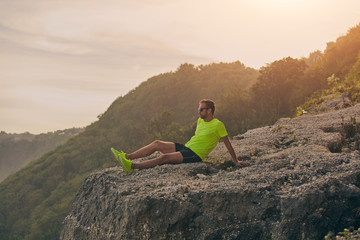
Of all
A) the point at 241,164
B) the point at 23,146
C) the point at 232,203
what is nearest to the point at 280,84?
the point at 241,164

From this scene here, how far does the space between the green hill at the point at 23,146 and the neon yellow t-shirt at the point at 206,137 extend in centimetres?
11929

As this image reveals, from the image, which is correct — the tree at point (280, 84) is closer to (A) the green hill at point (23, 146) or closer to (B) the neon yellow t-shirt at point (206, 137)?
(B) the neon yellow t-shirt at point (206, 137)

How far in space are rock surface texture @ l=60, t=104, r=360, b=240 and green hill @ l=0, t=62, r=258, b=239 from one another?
34.2 metres

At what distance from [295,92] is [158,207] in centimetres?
2098

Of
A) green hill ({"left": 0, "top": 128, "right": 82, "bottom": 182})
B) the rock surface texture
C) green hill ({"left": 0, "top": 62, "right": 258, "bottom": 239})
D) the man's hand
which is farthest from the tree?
green hill ({"left": 0, "top": 128, "right": 82, "bottom": 182})

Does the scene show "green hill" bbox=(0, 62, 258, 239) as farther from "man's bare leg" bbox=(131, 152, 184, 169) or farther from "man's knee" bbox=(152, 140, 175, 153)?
"man's bare leg" bbox=(131, 152, 184, 169)

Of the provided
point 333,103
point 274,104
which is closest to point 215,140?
point 333,103

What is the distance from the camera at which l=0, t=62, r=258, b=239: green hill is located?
46188 mm

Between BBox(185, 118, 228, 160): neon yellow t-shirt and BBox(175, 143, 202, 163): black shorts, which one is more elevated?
BBox(185, 118, 228, 160): neon yellow t-shirt

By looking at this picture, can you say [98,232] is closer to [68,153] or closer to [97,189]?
[97,189]

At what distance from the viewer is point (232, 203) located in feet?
15.4

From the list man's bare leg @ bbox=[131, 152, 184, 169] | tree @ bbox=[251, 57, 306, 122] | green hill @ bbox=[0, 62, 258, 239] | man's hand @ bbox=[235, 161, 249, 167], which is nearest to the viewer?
man's hand @ bbox=[235, 161, 249, 167]

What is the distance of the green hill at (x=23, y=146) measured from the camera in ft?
401

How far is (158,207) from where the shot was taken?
15.3 ft
